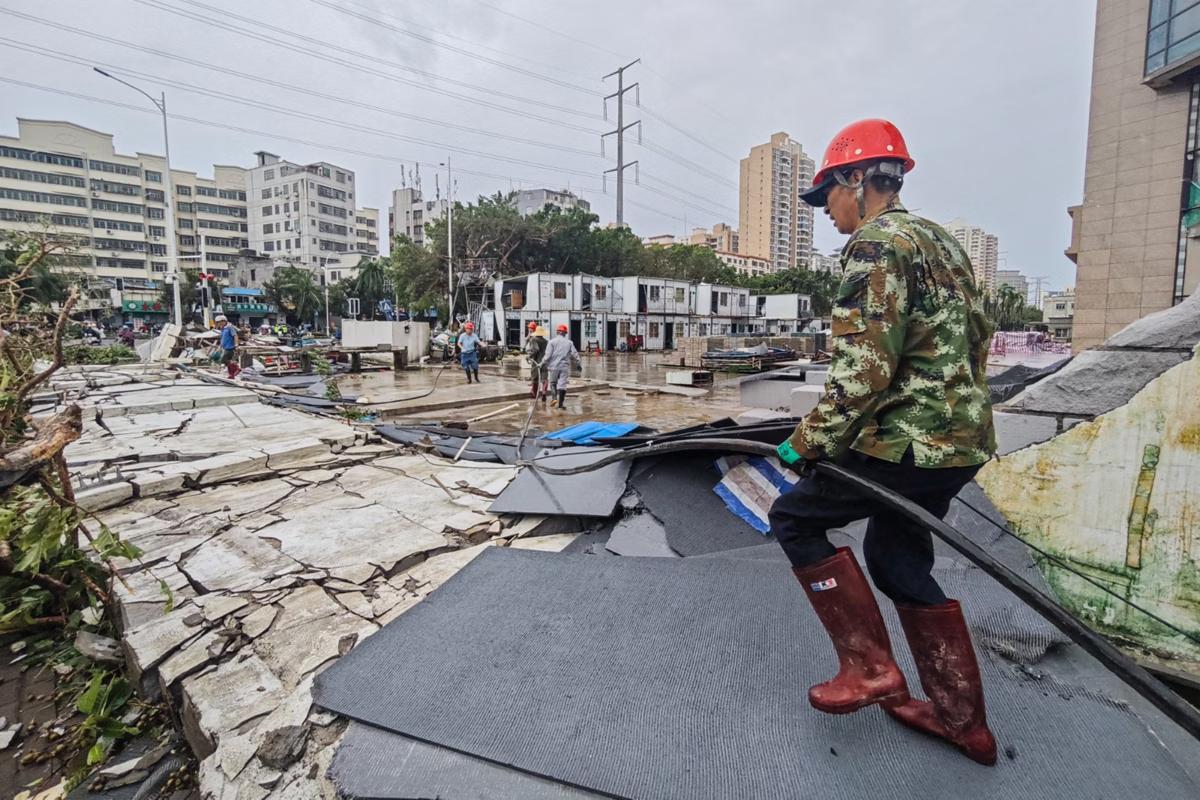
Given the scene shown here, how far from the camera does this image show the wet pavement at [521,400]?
34.3ft

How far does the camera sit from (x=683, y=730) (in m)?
1.70

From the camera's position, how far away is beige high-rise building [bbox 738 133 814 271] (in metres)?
105

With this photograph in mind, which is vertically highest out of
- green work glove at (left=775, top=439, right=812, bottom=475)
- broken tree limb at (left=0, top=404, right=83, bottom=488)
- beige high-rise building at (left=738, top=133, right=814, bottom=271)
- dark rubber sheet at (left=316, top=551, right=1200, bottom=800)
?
beige high-rise building at (left=738, top=133, right=814, bottom=271)

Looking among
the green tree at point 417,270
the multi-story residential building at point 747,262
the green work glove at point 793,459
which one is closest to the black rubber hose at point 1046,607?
the green work glove at point 793,459

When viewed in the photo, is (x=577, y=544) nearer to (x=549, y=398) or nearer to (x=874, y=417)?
(x=874, y=417)

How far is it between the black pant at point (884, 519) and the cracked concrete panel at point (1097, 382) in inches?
71.7

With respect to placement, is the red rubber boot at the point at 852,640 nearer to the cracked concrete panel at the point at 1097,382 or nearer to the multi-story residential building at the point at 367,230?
the cracked concrete panel at the point at 1097,382

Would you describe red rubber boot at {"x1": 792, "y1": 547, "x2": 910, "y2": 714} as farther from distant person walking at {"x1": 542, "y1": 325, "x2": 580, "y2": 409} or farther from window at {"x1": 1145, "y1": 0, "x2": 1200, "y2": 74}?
window at {"x1": 1145, "y1": 0, "x2": 1200, "y2": 74}

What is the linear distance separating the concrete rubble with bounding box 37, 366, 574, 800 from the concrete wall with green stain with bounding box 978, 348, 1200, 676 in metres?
2.59

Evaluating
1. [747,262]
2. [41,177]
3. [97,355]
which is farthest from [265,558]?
[747,262]

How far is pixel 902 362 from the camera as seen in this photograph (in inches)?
64.4

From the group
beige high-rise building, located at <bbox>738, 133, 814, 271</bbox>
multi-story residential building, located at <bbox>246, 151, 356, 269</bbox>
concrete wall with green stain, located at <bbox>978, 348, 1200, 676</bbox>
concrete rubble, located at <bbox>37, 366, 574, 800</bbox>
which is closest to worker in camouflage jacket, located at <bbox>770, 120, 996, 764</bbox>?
concrete wall with green stain, located at <bbox>978, 348, 1200, 676</bbox>

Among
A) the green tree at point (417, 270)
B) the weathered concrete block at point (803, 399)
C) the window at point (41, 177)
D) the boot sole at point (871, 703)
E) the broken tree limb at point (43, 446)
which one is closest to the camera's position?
the boot sole at point (871, 703)

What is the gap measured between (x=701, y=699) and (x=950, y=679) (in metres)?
0.75
